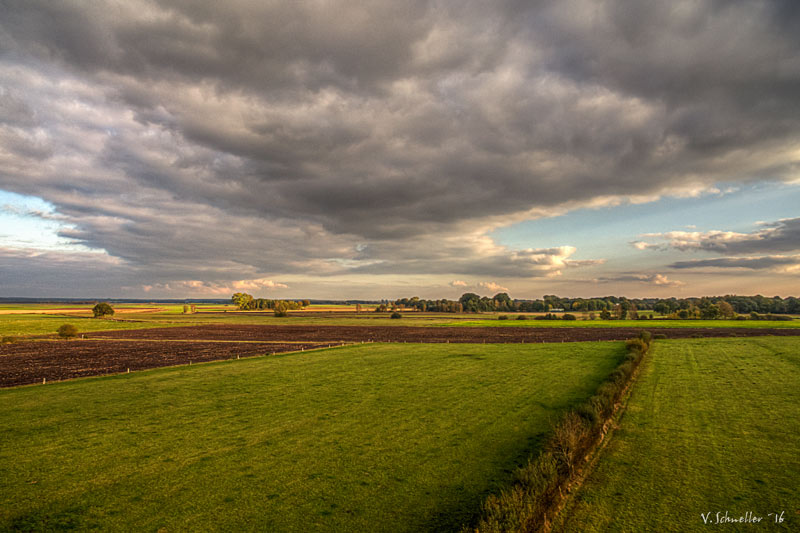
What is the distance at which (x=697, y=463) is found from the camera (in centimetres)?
1263

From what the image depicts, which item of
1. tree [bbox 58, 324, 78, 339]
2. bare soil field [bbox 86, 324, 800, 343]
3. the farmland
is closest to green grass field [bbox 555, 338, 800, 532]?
the farmland

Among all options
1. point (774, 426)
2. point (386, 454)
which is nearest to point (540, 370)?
point (774, 426)

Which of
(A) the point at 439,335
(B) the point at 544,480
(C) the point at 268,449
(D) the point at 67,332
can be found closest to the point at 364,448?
(C) the point at 268,449

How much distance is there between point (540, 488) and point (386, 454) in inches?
236

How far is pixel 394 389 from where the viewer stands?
25.1 metres

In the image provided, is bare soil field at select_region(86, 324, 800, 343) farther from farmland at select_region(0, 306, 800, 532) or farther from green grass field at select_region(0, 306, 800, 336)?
farmland at select_region(0, 306, 800, 532)

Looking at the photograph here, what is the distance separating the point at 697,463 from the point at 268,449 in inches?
618

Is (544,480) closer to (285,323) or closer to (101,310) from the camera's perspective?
(285,323)

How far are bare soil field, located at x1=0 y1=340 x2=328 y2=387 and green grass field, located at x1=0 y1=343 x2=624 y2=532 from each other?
286 inches

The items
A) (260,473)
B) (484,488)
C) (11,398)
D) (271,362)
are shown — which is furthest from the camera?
(271,362)

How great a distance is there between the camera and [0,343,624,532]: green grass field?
1026 cm

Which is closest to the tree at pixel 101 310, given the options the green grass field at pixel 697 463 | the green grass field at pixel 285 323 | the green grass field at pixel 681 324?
the green grass field at pixel 285 323

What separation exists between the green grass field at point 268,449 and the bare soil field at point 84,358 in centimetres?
727

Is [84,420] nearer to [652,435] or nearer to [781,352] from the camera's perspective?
[652,435]
